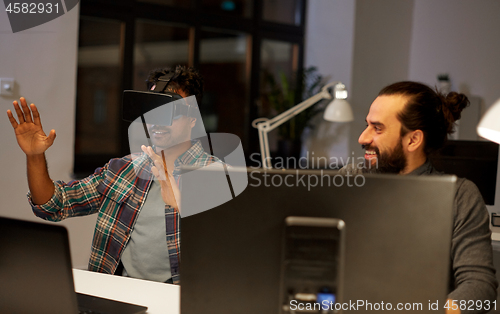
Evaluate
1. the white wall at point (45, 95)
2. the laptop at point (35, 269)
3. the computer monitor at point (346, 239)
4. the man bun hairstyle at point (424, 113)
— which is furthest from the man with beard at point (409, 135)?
the white wall at point (45, 95)

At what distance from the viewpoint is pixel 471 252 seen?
3.46 feet

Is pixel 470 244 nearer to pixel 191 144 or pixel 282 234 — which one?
pixel 282 234

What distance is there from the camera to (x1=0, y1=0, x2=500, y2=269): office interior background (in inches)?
106

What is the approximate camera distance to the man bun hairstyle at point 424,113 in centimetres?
124

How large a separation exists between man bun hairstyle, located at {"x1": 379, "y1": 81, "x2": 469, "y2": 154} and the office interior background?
65.6 inches

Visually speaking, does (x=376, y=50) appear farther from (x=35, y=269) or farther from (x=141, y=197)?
(x=35, y=269)

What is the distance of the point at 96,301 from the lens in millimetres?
1069

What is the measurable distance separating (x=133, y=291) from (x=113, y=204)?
1.42ft

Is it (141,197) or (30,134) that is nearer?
(30,134)

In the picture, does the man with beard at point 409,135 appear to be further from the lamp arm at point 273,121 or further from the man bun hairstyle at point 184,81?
the lamp arm at point 273,121

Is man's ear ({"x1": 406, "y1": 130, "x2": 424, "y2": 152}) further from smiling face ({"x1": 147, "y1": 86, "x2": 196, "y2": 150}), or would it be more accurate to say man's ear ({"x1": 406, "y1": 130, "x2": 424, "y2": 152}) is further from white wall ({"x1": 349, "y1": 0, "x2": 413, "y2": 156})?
white wall ({"x1": 349, "y1": 0, "x2": 413, "y2": 156})

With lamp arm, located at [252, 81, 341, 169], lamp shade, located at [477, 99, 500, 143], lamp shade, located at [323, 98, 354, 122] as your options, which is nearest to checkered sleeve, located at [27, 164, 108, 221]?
lamp arm, located at [252, 81, 341, 169]

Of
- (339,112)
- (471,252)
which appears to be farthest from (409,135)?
(339,112)

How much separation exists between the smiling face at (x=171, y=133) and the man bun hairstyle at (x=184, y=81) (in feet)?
0.08
